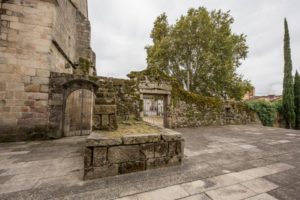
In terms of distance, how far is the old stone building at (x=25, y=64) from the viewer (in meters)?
4.36

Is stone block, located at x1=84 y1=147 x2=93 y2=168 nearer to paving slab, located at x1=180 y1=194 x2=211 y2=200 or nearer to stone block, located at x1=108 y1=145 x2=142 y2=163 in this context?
stone block, located at x1=108 y1=145 x2=142 y2=163

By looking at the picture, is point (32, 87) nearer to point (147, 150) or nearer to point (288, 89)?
point (147, 150)

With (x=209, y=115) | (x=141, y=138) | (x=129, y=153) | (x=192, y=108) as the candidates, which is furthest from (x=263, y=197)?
(x=209, y=115)

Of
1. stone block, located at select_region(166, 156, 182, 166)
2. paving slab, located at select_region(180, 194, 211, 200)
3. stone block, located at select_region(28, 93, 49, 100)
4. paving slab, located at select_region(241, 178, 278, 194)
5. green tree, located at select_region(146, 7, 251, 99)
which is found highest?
green tree, located at select_region(146, 7, 251, 99)

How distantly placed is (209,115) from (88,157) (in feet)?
29.5

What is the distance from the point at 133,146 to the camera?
2.43 meters

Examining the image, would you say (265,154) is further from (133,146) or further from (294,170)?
(133,146)

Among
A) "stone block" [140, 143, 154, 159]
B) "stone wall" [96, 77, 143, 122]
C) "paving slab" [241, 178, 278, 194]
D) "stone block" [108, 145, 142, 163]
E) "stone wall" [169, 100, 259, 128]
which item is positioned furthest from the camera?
"stone wall" [169, 100, 259, 128]

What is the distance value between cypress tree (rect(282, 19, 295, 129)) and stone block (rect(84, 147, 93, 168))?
1827 centimetres

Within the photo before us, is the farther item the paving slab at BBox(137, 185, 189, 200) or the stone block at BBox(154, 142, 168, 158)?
the stone block at BBox(154, 142, 168, 158)

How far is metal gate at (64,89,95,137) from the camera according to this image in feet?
18.3

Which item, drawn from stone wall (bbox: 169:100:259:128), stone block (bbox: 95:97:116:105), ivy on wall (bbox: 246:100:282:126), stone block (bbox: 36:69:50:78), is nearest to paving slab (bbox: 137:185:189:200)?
stone block (bbox: 95:97:116:105)

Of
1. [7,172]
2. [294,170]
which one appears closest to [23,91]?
[7,172]

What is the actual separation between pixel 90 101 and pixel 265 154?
22.2 ft
